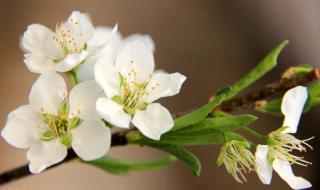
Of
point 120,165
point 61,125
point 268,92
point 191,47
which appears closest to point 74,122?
point 61,125

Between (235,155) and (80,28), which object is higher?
(80,28)

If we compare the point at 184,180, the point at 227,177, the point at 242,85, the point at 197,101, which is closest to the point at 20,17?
the point at 197,101

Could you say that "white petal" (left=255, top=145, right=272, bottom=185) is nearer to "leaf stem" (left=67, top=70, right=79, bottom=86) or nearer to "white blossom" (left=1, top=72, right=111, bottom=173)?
"white blossom" (left=1, top=72, right=111, bottom=173)

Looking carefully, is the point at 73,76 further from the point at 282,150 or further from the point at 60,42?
the point at 282,150

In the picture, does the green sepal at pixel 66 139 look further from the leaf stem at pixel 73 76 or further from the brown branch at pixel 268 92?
the brown branch at pixel 268 92

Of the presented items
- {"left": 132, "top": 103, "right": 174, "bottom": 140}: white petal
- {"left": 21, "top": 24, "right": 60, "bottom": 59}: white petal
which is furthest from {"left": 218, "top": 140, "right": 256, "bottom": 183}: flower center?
{"left": 21, "top": 24, "right": 60, "bottom": 59}: white petal
